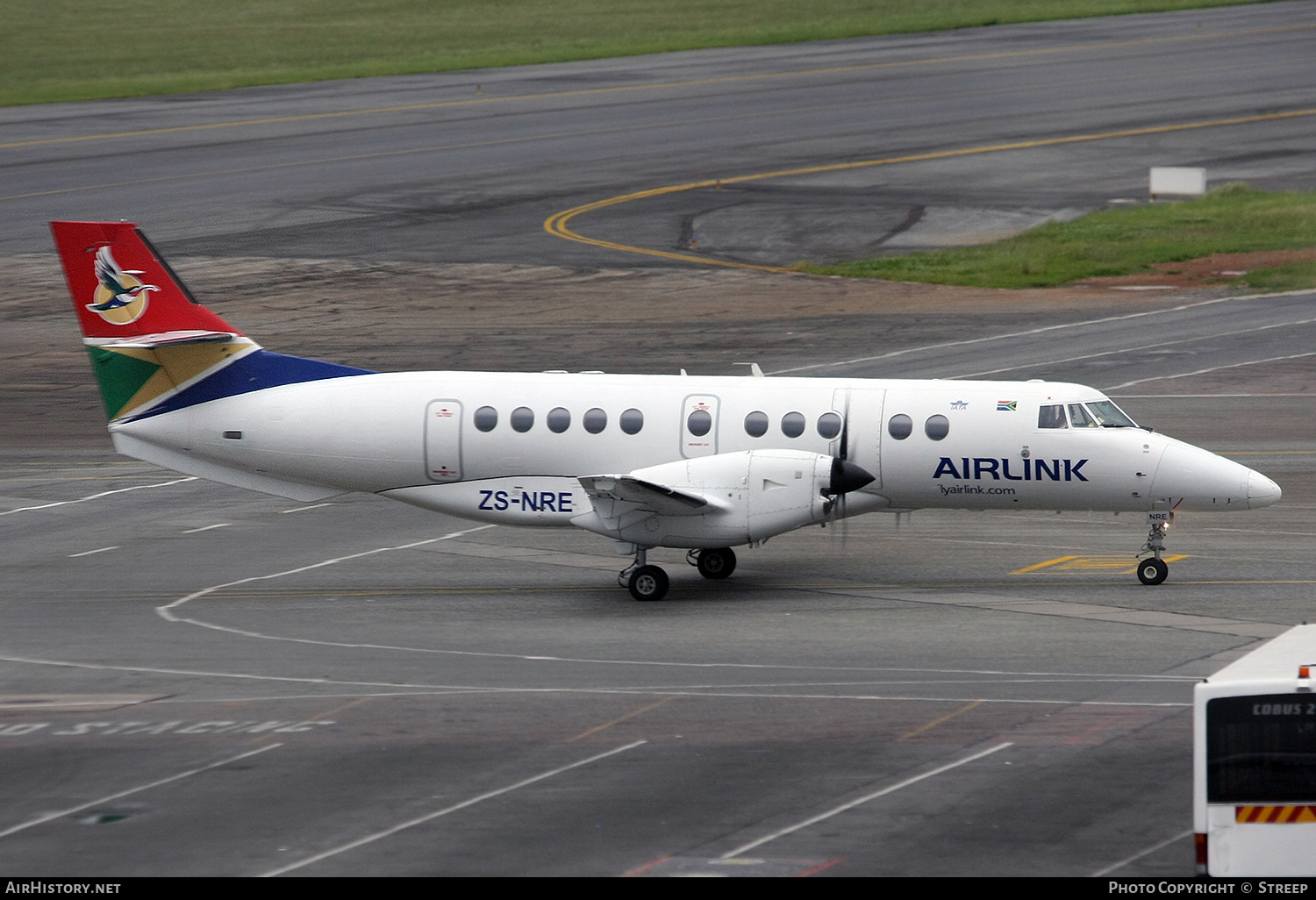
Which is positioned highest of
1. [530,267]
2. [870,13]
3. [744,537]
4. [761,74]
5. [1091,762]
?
[870,13]

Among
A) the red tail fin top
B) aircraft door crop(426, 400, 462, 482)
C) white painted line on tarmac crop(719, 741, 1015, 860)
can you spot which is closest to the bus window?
white painted line on tarmac crop(719, 741, 1015, 860)

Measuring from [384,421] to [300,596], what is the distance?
322cm

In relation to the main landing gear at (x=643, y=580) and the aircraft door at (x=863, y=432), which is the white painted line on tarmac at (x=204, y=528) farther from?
the aircraft door at (x=863, y=432)

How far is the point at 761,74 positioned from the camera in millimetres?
85188

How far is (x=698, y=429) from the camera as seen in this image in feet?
89.3

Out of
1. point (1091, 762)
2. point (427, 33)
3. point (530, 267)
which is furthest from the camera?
point (427, 33)

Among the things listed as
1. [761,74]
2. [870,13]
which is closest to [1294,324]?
[761,74]

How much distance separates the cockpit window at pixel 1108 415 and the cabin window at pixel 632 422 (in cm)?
725

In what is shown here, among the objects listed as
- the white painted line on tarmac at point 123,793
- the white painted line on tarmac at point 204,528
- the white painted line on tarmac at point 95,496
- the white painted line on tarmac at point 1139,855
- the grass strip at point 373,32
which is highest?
the grass strip at point 373,32

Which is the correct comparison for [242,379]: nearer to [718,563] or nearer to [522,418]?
[522,418]

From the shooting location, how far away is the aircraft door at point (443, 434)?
27672 millimetres

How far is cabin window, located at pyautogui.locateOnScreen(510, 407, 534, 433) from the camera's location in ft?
90.4

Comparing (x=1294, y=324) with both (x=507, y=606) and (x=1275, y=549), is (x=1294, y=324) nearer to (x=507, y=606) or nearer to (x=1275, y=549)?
(x=1275, y=549)

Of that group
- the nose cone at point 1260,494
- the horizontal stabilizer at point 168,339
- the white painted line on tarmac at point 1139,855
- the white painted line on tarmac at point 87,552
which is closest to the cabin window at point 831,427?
the nose cone at point 1260,494
